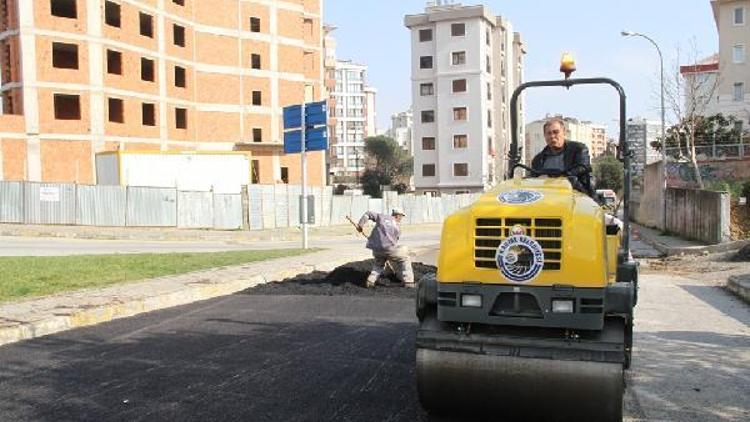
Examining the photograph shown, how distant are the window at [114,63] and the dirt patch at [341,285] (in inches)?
1376

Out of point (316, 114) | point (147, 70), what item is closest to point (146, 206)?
point (316, 114)

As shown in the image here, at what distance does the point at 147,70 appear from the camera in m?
46.2

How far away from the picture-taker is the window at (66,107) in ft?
136

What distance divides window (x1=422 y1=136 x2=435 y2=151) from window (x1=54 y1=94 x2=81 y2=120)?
35.2 meters

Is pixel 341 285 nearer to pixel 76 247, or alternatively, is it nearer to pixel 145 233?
pixel 76 247

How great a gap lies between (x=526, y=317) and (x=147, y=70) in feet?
151

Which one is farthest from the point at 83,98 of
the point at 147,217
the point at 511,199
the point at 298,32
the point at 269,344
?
the point at 511,199

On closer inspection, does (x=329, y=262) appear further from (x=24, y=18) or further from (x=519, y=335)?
(x=24, y=18)

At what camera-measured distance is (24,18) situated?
3803cm

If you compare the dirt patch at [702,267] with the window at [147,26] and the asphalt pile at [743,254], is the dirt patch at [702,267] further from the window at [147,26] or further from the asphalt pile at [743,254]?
the window at [147,26]

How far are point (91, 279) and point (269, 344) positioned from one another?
575 centimetres

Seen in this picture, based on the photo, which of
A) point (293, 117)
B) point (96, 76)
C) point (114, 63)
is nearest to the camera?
point (293, 117)


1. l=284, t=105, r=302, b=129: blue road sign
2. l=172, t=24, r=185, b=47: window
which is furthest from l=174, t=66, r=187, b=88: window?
l=284, t=105, r=302, b=129: blue road sign

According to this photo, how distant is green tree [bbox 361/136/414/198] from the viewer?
89.1 m
